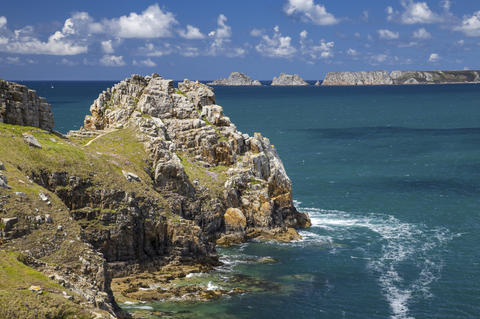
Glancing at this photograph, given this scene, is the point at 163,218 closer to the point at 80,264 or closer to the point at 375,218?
the point at 80,264

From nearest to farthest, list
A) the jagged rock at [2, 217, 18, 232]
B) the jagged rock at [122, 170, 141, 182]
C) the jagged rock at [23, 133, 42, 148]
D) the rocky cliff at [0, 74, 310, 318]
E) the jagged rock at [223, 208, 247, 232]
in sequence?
the rocky cliff at [0, 74, 310, 318] < the jagged rock at [2, 217, 18, 232] < the jagged rock at [23, 133, 42, 148] < the jagged rock at [122, 170, 141, 182] < the jagged rock at [223, 208, 247, 232]

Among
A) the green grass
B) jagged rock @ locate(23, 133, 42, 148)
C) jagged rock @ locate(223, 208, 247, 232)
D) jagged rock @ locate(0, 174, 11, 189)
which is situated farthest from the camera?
jagged rock @ locate(223, 208, 247, 232)

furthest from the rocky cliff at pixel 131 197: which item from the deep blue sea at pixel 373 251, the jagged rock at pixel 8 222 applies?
the deep blue sea at pixel 373 251

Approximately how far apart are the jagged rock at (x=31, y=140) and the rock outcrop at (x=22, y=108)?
7.56 m

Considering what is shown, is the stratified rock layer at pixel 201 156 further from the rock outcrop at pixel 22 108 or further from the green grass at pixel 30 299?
the green grass at pixel 30 299

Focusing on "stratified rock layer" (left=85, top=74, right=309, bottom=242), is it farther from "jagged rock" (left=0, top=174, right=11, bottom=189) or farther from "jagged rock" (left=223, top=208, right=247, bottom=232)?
"jagged rock" (left=0, top=174, right=11, bottom=189)

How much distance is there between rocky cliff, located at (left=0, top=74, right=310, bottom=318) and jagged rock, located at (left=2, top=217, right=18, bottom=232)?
0.10 m

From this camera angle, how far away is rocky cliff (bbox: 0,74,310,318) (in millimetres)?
56656

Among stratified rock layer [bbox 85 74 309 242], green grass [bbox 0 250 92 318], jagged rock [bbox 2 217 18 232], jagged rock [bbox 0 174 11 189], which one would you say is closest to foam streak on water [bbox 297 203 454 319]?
stratified rock layer [bbox 85 74 309 242]

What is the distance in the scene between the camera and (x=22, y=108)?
8306 centimetres

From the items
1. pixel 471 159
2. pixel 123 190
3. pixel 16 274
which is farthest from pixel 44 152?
pixel 471 159

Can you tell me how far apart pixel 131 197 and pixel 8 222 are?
20850mm

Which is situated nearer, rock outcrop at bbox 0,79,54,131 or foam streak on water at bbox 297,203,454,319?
foam streak on water at bbox 297,203,454,319

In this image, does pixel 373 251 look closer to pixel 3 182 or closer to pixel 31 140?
pixel 31 140
